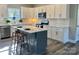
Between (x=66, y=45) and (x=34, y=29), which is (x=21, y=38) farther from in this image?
(x=66, y=45)

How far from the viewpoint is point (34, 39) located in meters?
2.20

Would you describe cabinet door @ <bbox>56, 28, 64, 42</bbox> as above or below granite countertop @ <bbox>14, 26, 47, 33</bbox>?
below

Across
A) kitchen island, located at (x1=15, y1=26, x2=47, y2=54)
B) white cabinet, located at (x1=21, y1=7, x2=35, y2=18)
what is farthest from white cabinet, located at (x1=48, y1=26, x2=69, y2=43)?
white cabinet, located at (x1=21, y1=7, x2=35, y2=18)

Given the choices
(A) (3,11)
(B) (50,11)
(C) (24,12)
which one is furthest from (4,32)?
(B) (50,11)

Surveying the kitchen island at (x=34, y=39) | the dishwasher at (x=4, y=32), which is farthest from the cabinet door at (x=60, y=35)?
the dishwasher at (x=4, y=32)

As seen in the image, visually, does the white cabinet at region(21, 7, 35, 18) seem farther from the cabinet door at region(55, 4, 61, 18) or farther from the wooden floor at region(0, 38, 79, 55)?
the wooden floor at region(0, 38, 79, 55)

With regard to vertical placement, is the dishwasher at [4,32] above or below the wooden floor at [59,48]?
above

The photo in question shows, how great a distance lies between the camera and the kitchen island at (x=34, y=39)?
2189mm

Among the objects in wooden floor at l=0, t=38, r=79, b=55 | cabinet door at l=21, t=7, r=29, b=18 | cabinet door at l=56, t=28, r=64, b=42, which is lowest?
wooden floor at l=0, t=38, r=79, b=55

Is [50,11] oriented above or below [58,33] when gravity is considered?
above

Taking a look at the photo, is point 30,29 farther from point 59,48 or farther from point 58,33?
point 59,48

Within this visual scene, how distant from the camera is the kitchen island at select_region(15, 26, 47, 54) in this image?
2189 millimetres

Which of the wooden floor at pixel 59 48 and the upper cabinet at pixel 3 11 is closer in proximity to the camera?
the upper cabinet at pixel 3 11

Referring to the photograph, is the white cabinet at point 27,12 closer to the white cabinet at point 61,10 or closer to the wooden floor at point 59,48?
the white cabinet at point 61,10
